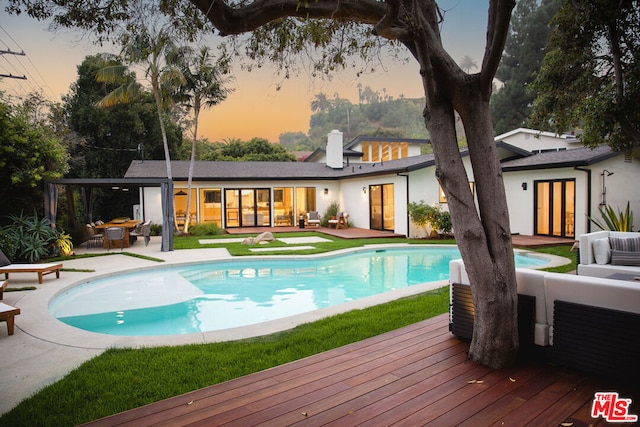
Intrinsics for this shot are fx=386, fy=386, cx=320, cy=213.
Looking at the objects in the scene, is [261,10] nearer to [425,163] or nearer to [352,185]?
[425,163]

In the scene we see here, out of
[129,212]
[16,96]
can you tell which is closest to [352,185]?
[129,212]

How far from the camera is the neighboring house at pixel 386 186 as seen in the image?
12.6 meters

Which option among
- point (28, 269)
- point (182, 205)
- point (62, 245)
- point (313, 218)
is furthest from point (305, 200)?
point (28, 269)

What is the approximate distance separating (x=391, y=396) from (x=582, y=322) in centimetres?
166

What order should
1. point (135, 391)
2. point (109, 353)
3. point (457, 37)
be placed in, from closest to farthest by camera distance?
point (135, 391) < point (109, 353) < point (457, 37)

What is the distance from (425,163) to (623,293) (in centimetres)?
1185

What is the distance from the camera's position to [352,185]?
61.8 feet

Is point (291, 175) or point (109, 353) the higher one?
point (291, 175)

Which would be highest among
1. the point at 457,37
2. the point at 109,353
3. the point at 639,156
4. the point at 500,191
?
the point at 457,37

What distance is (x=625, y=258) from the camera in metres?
6.26

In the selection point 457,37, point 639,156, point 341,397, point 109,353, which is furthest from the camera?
point 639,156

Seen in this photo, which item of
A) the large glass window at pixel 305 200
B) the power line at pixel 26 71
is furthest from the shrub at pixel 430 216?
the power line at pixel 26 71

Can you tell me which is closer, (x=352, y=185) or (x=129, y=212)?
(x=352, y=185)

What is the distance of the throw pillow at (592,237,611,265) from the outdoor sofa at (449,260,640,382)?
153 inches
